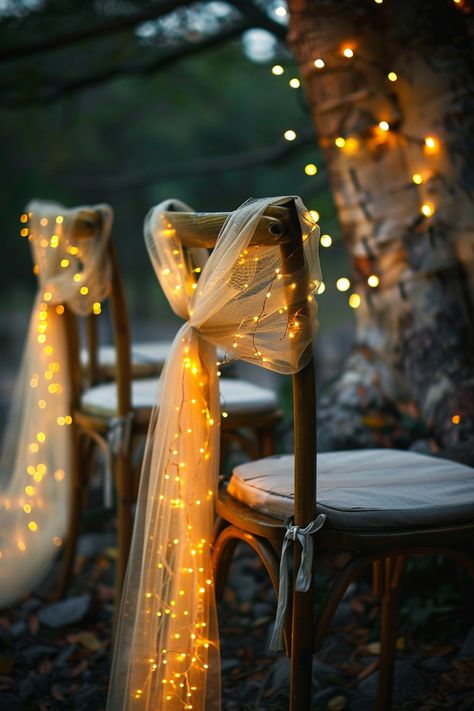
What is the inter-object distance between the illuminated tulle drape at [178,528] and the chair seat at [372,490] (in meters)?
0.10

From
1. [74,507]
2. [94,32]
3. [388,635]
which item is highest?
[94,32]

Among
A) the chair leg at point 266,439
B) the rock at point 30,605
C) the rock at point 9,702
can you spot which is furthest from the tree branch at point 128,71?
the rock at point 9,702

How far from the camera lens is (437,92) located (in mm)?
2258

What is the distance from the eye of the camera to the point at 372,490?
1395mm

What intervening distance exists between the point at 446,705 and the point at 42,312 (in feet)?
4.99

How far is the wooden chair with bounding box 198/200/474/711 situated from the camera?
4.25 ft

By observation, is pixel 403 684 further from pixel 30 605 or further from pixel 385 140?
pixel 385 140

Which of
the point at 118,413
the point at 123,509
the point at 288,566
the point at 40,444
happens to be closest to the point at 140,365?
the point at 40,444

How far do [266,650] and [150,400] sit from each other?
0.70 m

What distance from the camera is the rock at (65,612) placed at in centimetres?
226

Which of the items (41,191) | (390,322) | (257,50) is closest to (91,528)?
(390,322)

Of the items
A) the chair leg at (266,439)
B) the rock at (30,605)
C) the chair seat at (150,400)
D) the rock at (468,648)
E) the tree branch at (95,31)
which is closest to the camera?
the rock at (468,648)

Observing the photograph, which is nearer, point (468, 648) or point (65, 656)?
point (468, 648)

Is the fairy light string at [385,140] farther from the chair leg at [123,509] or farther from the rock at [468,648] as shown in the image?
the rock at [468,648]
